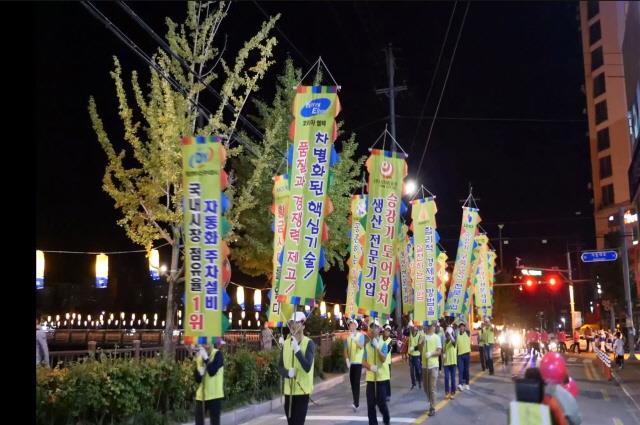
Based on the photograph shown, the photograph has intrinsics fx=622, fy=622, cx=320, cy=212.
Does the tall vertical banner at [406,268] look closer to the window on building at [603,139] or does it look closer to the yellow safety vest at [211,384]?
the yellow safety vest at [211,384]

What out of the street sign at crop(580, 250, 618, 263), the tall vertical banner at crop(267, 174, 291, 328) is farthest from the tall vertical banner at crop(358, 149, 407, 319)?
the street sign at crop(580, 250, 618, 263)

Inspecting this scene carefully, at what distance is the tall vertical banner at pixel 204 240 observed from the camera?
9.20 metres

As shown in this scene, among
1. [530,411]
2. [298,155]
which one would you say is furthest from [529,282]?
[530,411]

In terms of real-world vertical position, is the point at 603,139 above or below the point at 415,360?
above

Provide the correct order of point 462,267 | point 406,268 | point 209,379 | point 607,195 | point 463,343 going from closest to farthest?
point 209,379, point 463,343, point 462,267, point 406,268, point 607,195

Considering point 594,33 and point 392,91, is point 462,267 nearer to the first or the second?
point 392,91

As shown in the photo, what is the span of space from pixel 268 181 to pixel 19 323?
17501 mm

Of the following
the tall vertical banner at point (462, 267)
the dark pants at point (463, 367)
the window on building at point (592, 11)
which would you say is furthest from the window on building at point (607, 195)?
the dark pants at point (463, 367)

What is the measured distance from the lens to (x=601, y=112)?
68938 mm

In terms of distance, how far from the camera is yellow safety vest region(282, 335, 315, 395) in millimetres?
8883

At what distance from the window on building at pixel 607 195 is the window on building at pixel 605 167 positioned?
3.99ft

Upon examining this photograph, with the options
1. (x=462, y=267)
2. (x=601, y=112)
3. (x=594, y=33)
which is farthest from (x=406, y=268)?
(x=594, y=33)

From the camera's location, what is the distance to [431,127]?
1247 inches

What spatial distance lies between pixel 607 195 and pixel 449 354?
191ft
